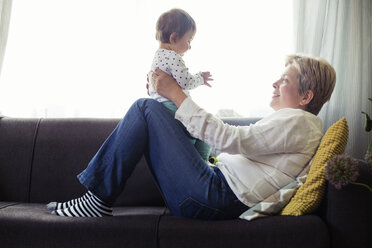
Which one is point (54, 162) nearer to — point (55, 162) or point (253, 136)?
point (55, 162)

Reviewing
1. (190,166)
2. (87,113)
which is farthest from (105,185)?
(87,113)

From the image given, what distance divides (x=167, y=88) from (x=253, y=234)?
638 mm

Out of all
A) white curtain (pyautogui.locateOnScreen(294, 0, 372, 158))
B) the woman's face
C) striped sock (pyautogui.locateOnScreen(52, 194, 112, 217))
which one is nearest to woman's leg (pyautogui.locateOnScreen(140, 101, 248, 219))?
striped sock (pyautogui.locateOnScreen(52, 194, 112, 217))

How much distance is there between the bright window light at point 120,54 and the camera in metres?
2.29

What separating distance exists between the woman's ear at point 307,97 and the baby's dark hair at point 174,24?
2.06 feet

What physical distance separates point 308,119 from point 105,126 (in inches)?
43.8

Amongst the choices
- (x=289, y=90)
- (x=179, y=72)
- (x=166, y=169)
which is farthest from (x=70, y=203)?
(x=289, y=90)

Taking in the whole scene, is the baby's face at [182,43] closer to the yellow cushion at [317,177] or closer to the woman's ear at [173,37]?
the woman's ear at [173,37]

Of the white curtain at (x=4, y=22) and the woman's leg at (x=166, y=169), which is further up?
the white curtain at (x=4, y=22)

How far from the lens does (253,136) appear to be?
4.10ft

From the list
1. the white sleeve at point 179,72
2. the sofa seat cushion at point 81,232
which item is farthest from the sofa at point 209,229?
the white sleeve at point 179,72

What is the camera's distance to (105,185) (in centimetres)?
130

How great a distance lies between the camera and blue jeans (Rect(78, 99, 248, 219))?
4.18 feet

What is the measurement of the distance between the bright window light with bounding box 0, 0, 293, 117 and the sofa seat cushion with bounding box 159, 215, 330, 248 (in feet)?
3.83
